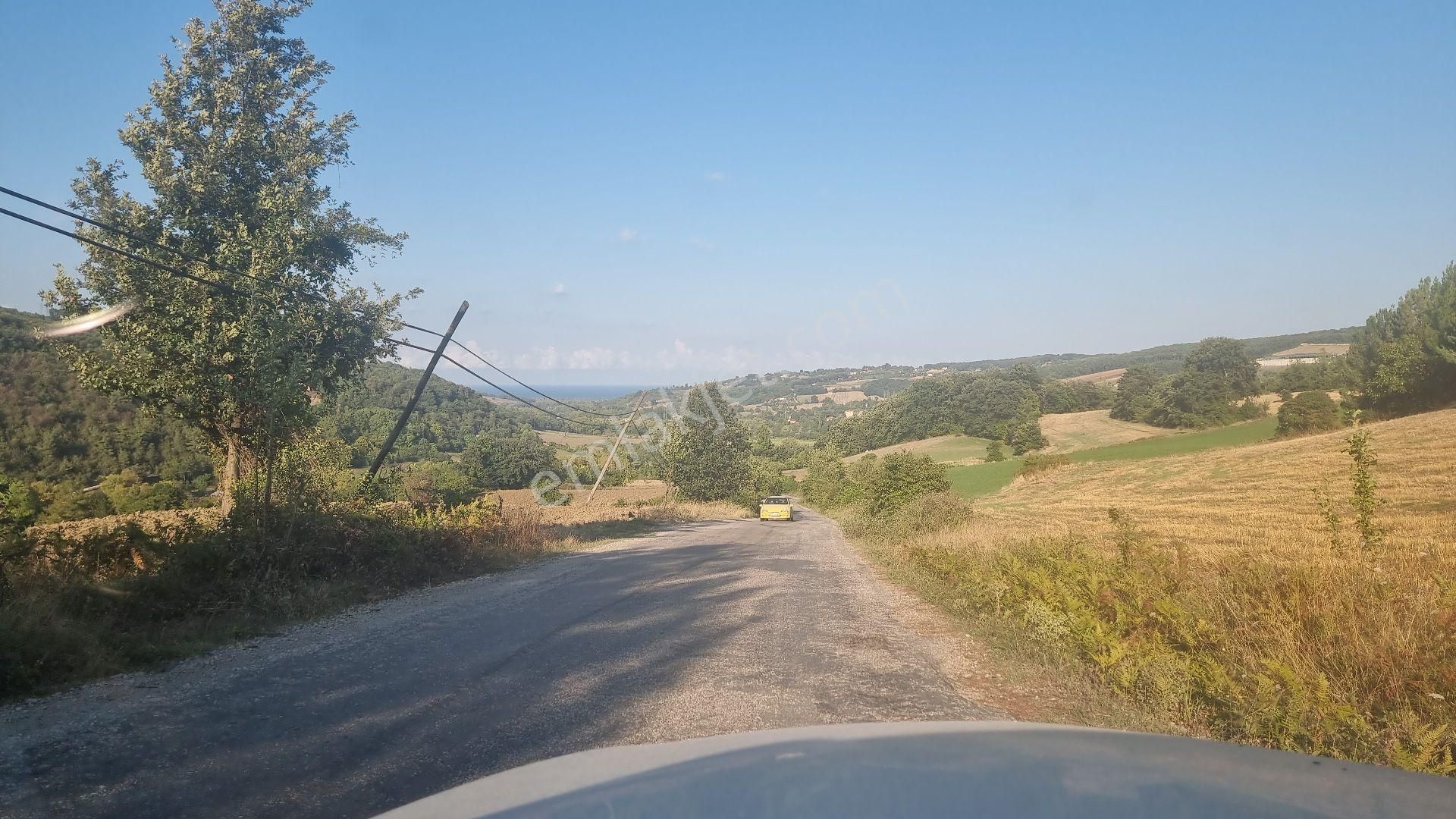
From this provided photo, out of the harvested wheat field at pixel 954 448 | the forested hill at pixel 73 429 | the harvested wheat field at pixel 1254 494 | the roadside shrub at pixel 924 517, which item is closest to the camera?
the harvested wheat field at pixel 1254 494

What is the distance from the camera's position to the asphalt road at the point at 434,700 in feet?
12.3

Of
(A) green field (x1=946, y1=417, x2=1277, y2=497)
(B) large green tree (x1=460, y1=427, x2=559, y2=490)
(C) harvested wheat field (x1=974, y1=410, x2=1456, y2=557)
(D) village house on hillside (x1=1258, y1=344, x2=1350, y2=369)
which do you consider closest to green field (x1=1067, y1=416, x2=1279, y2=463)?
(A) green field (x1=946, y1=417, x2=1277, y2=497)

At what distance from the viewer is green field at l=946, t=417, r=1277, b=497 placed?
132 ft

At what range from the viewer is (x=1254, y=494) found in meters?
24.6

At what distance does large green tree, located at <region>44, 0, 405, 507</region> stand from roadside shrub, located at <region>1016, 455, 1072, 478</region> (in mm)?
33216

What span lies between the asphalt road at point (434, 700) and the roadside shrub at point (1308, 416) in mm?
37220

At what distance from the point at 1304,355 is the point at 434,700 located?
65157 mm

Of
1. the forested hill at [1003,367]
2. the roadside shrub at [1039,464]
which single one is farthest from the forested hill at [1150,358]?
the roadside shrub at [1039,464]

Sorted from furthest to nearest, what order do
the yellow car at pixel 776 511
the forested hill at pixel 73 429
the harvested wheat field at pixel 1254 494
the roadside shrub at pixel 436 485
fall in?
the yellow car at pixel 776 511 < the forested hill at pixel 73 429 < the roadside shrub at pixel 436 485 < the harvested wheat field at pixel 1254 494

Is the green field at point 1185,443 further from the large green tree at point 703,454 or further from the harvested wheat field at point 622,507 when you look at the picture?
the harvested wheat field at point 622,507

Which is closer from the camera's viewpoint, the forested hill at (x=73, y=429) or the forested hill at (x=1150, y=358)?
the forested hill at (x=73, y=429)

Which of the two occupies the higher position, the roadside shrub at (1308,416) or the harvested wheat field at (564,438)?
the harvested wheat field at (564,438)

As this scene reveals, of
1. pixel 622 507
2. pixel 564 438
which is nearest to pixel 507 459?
pixel 622 507

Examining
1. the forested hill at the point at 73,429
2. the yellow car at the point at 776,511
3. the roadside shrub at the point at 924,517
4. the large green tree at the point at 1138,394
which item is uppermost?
the forested hill at the point at 73,429
